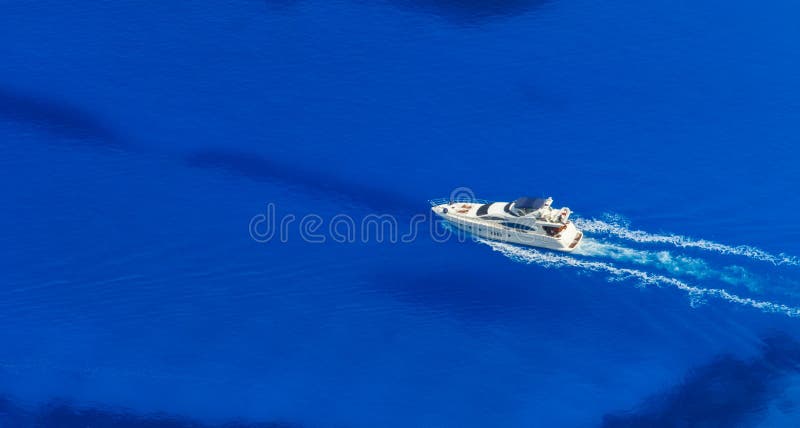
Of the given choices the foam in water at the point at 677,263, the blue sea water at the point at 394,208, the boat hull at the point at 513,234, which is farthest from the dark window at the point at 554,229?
the foam in water at the point at 677,263

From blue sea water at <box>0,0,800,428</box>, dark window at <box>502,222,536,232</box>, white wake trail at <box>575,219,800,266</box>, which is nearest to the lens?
blue sea water at <box>0,0,800,428</box>

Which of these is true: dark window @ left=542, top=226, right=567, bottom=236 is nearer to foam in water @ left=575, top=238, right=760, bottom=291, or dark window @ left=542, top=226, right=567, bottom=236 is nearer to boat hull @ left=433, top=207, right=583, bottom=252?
boat hull @ left=433, top=207, right=583, bottom=252

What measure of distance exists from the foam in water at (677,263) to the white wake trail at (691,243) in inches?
72.9

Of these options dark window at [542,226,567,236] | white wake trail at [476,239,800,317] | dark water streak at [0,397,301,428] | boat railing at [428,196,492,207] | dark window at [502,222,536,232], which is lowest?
dark water streak at [0,397,301,428]

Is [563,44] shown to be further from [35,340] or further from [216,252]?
[35,340]

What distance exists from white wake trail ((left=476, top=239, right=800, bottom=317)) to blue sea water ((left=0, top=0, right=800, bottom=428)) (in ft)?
1.04

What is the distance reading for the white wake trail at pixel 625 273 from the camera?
387ft

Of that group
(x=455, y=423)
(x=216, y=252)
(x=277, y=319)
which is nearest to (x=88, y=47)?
(x=216, y=252)

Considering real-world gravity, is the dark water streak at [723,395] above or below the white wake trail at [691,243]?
below

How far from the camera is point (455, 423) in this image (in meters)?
109

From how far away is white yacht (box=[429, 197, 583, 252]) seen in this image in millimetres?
124438

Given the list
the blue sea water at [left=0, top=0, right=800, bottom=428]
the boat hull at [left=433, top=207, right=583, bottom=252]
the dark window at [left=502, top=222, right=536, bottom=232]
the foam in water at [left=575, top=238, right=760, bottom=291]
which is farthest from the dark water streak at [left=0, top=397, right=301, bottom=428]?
the foam in water at [left=575, top=238, right=760, bottom=291]

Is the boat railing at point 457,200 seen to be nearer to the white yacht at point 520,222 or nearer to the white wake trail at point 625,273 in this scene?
the white yacht at point 520,222

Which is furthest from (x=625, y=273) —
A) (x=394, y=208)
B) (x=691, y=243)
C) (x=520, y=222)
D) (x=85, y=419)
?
(x=85, y=419)
